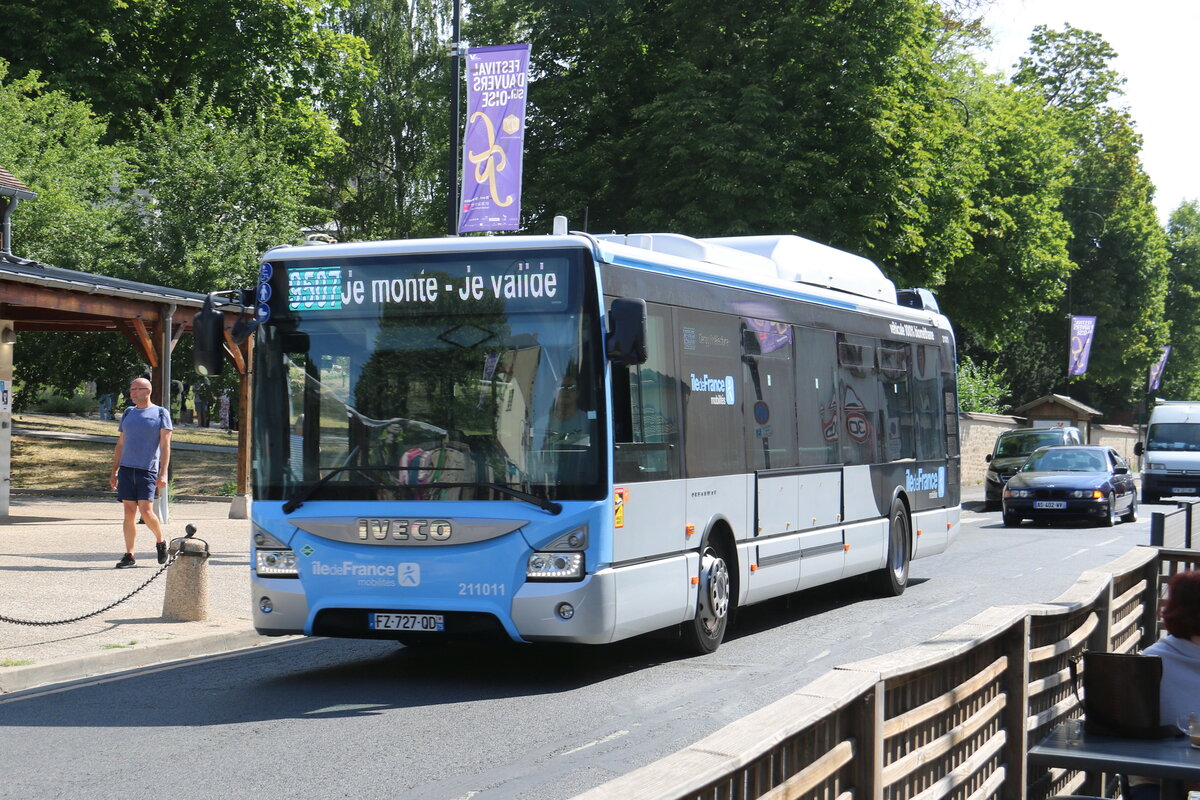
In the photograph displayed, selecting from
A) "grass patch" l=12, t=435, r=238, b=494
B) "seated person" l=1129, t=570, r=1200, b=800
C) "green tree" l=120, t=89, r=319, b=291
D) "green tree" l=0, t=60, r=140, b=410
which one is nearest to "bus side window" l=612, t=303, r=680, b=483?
"seated person" l=1129, t=570, r=1200, b=800

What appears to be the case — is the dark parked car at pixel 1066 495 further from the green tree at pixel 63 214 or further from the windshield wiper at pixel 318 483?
the windshield wiper at pixel 318 483

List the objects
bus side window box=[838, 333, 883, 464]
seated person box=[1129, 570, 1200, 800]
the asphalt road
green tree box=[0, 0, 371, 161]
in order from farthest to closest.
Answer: green tree box=[0, 0, 371, 161] < bus side window box=[838, 333, 883, 464] < the asphalt road < seated person box=[1129, 570, 1200, 800]

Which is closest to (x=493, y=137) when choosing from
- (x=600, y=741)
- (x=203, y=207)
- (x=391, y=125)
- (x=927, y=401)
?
(x=927, y=401)

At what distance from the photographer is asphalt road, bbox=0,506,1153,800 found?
680 cm

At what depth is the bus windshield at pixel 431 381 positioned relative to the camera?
30.8ft

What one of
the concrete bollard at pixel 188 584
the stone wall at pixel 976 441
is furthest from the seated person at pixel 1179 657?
the stone wall at pixel 976 441

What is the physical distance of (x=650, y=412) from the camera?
400 inches

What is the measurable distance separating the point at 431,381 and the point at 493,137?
8.75 metres

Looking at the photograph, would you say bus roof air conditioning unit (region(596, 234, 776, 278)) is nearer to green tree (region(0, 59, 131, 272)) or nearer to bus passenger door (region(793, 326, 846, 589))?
bus passenger door (region(793, 326, 846, 589))

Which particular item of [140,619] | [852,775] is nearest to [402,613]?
[140,619]

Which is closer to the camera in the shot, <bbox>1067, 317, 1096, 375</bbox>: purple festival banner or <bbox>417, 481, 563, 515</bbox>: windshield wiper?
<bbox>417, 481, 563, 515</bbox>: windshield wiper

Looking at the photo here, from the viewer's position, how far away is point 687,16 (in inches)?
1259

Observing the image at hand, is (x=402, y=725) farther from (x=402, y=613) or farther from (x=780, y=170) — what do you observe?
(x=780, y=170)

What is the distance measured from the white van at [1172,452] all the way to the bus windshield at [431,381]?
3170cm
